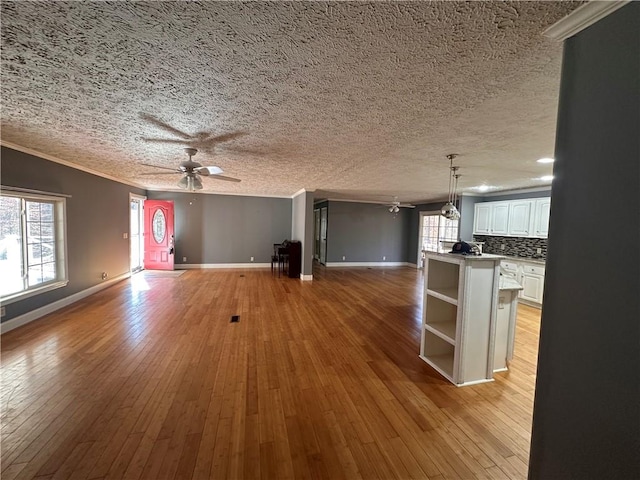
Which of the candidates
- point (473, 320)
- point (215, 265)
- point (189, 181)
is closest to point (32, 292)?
point (189, 181)

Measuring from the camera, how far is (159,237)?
7617mm

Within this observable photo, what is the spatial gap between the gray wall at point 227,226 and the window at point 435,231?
478 cm

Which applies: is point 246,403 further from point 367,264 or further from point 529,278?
point 367,264

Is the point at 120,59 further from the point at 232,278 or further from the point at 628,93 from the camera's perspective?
the point at 232,278

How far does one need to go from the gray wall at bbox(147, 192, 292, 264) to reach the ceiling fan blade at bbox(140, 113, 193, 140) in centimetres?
568

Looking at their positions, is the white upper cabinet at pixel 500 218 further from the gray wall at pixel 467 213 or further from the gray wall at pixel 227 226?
the gray wall at pixel 227 226

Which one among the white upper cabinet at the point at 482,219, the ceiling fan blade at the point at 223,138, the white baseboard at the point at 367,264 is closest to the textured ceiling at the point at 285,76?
the ceiling fan blade at the point at 223,138

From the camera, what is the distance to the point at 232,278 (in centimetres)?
701

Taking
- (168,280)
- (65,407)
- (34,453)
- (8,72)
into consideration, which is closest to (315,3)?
(8,72)

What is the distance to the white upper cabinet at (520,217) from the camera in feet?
18.2

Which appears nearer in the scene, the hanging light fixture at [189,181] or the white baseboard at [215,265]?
the hanging light fixture at [189,181]

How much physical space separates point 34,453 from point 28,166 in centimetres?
Answer: 377

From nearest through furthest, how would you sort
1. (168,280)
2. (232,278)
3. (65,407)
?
(65,407), (168,280), (232,278)

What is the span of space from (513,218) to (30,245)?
28.8ft
